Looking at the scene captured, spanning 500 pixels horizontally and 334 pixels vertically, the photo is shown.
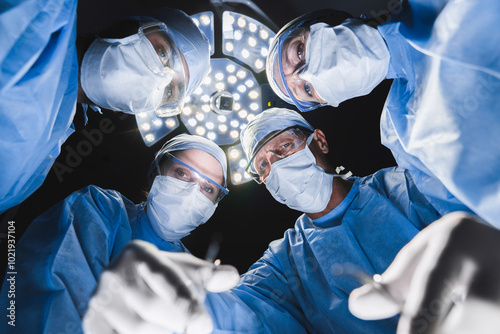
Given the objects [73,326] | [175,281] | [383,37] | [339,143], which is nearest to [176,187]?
[73,326]

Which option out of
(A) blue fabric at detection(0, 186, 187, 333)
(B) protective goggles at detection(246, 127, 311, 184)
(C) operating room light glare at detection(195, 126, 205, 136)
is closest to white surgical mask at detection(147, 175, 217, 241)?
(A) blue fabric at detection(0, 186, 187, 333)

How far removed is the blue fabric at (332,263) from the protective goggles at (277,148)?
18.4 inches

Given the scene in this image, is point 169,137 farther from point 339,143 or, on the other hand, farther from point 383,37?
point 383,37

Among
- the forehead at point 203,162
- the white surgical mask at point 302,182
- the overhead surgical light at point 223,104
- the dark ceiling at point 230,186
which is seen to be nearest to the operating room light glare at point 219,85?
the overhead surgical light at point 223,104

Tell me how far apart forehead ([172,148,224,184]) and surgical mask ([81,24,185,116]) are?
0.51 metres

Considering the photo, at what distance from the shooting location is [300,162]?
6.52 ft

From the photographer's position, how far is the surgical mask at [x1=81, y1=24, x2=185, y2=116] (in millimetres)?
1549

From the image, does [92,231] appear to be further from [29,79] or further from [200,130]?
[200,130]

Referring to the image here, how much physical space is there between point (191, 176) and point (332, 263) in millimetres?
992

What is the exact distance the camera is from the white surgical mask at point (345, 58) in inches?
62.2

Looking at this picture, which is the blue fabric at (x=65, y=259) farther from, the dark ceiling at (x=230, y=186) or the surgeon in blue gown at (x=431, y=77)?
the surgeon in blue gown at (x=431, y=77)

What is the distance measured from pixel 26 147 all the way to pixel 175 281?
762 mm

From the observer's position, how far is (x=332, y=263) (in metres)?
1.78

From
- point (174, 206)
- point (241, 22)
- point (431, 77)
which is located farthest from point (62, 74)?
point (431, 77)
